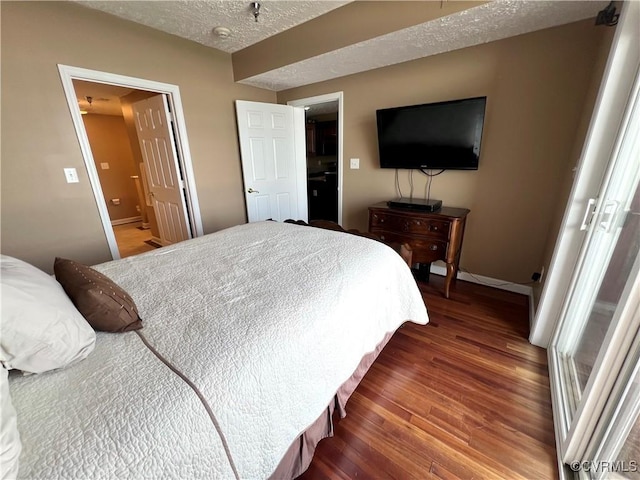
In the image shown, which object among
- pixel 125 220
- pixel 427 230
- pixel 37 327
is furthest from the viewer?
pixel 125 220

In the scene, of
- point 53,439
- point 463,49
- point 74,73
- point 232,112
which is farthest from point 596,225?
point 74,73

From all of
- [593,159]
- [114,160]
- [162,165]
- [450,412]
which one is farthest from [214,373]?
[114,160]

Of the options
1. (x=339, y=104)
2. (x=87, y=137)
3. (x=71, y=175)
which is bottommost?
(x=71, y=175)

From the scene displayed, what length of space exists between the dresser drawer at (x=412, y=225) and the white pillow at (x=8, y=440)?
249 centimetres

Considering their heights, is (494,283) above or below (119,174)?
below

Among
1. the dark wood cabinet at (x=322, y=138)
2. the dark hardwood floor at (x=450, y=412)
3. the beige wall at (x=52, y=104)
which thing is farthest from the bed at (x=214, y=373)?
the dark wood cabinet at (x=322, y=138)

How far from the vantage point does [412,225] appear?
2463 mm

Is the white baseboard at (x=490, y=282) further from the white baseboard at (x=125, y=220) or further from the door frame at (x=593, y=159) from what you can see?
the white baseboard at (x=125, y=220)

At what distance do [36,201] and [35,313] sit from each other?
76.3 inches

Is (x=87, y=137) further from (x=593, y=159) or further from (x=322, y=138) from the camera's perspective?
(x=322, y=138)

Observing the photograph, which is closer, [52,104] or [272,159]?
[52,104]

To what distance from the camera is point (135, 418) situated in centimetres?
64

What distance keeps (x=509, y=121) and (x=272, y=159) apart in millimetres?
2545

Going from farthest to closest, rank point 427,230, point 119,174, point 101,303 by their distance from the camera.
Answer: point 119,174 → point 427,230 → point 101,303
